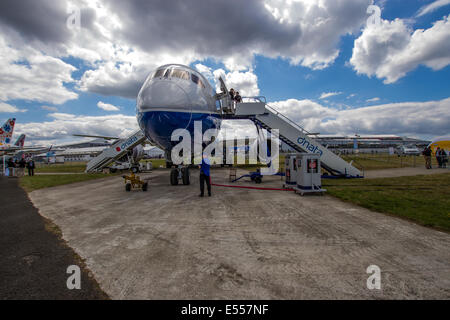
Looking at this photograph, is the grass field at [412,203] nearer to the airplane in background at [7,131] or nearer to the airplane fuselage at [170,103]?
the airplane fuselage at [170,103]

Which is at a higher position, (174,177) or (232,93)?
(232,93)

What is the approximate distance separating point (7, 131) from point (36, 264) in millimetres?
54069

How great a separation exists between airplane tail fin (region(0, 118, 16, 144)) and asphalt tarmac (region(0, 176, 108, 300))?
48933 millimetres

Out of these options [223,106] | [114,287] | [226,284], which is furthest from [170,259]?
[223,106]

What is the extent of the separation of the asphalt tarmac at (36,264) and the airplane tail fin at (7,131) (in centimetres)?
4893

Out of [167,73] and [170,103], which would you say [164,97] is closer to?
[170,103]

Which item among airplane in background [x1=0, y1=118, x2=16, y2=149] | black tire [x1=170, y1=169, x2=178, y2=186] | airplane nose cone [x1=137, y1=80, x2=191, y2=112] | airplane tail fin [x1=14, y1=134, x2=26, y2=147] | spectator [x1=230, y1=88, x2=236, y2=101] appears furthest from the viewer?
airplane tail fin [x1=14, y1=134, x2=26, y2=147]

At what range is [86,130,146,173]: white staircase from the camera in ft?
64.5

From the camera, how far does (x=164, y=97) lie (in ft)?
28.2

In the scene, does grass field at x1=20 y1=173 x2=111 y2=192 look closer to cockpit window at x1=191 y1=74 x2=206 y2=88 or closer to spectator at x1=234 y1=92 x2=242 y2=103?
cockpit window at x1=191 y1=74 x2=206 y2=88

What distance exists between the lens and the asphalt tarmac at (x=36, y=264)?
288 cm

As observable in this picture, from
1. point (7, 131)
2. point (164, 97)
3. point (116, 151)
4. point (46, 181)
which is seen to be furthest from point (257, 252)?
point (7, 131)

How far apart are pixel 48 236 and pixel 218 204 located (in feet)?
16.2

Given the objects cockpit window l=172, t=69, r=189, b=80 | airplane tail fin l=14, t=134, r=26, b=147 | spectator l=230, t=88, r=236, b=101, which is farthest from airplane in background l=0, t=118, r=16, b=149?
cockpit window l=172, t=69, r=189, b=80
